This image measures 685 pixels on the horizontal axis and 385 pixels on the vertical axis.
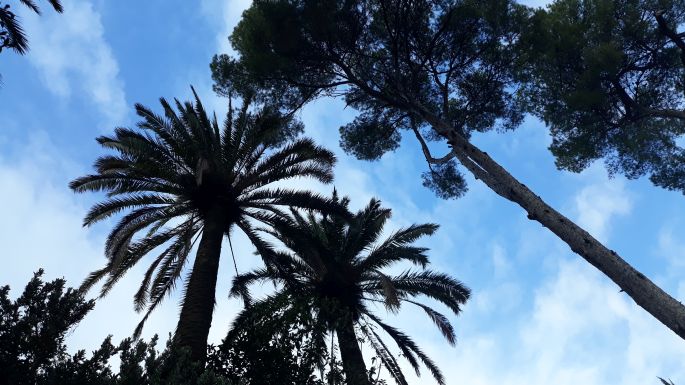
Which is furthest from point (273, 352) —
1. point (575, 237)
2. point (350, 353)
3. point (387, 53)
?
point (387, 53)

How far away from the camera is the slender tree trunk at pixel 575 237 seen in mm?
7621

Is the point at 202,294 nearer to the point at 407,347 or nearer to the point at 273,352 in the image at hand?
the point at 273,352

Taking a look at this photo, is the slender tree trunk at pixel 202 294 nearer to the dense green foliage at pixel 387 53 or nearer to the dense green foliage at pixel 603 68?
the dense green foliage at pixel 387 53

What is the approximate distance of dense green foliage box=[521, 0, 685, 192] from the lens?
13539mm

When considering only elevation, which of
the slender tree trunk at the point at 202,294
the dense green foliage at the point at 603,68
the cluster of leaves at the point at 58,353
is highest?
the dense green foliage at the point at 603,68

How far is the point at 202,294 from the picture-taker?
32.4ft

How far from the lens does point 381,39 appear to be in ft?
48.9

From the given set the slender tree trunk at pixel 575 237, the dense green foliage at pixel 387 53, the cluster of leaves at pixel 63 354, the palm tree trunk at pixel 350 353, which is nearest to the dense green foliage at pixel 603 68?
the dense green foliage at pixel 387 53

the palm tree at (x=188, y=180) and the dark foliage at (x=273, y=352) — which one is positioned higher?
the palm tree at (x=188, y=180)

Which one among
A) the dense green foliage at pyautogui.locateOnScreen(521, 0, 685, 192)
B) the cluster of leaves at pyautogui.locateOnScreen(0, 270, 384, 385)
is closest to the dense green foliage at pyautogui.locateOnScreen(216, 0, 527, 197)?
the dense green foliage at pyautogui.locateOnScreen(521, 0, 685, 192)

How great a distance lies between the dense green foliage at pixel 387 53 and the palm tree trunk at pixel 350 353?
5.45 meters

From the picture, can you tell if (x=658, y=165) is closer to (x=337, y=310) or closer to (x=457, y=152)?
(x=457, y=152)

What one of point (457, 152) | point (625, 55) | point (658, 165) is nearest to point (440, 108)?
point (457, 152)

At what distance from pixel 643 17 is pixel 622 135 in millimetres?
3236
